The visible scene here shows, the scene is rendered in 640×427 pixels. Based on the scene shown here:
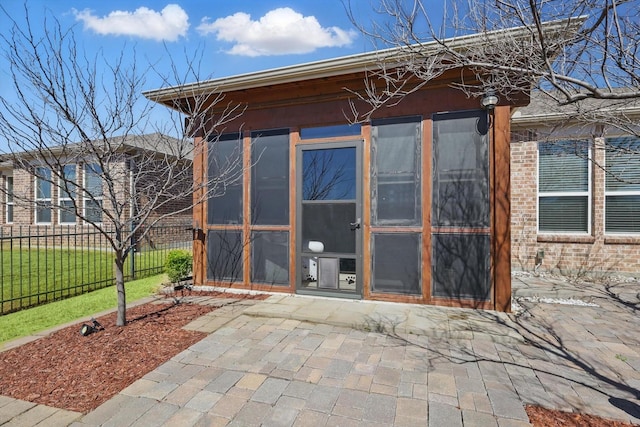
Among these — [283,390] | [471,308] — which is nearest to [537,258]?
[471,308]

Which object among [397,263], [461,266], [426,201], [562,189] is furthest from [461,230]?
[562,189]

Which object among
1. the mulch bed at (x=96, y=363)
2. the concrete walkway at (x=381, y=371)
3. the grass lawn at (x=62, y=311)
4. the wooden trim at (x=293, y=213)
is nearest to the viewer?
the concrete walkway at (x=381, y=371)

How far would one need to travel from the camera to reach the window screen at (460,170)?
4.34 meters

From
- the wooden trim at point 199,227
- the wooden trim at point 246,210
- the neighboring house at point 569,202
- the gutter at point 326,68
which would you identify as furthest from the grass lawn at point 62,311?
the neighboring house at point 569,202

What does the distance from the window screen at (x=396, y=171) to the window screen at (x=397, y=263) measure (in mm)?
237

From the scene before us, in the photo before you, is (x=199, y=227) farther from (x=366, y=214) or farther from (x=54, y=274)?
(x=366, y=214)

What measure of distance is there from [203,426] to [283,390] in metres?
0.64

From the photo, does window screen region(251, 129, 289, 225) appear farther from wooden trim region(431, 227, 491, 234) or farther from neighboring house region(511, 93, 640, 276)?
neighboring house region(511, 93, 640, 276)

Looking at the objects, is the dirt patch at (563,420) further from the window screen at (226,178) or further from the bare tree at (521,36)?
the window screen at (226,178)

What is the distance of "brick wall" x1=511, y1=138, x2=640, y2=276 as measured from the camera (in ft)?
20.8

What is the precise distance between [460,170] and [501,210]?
0.74 metres

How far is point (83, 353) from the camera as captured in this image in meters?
3.08

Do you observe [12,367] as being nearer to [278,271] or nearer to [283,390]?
[283,390]

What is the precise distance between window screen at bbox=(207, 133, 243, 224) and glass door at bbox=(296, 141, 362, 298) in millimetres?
1139
